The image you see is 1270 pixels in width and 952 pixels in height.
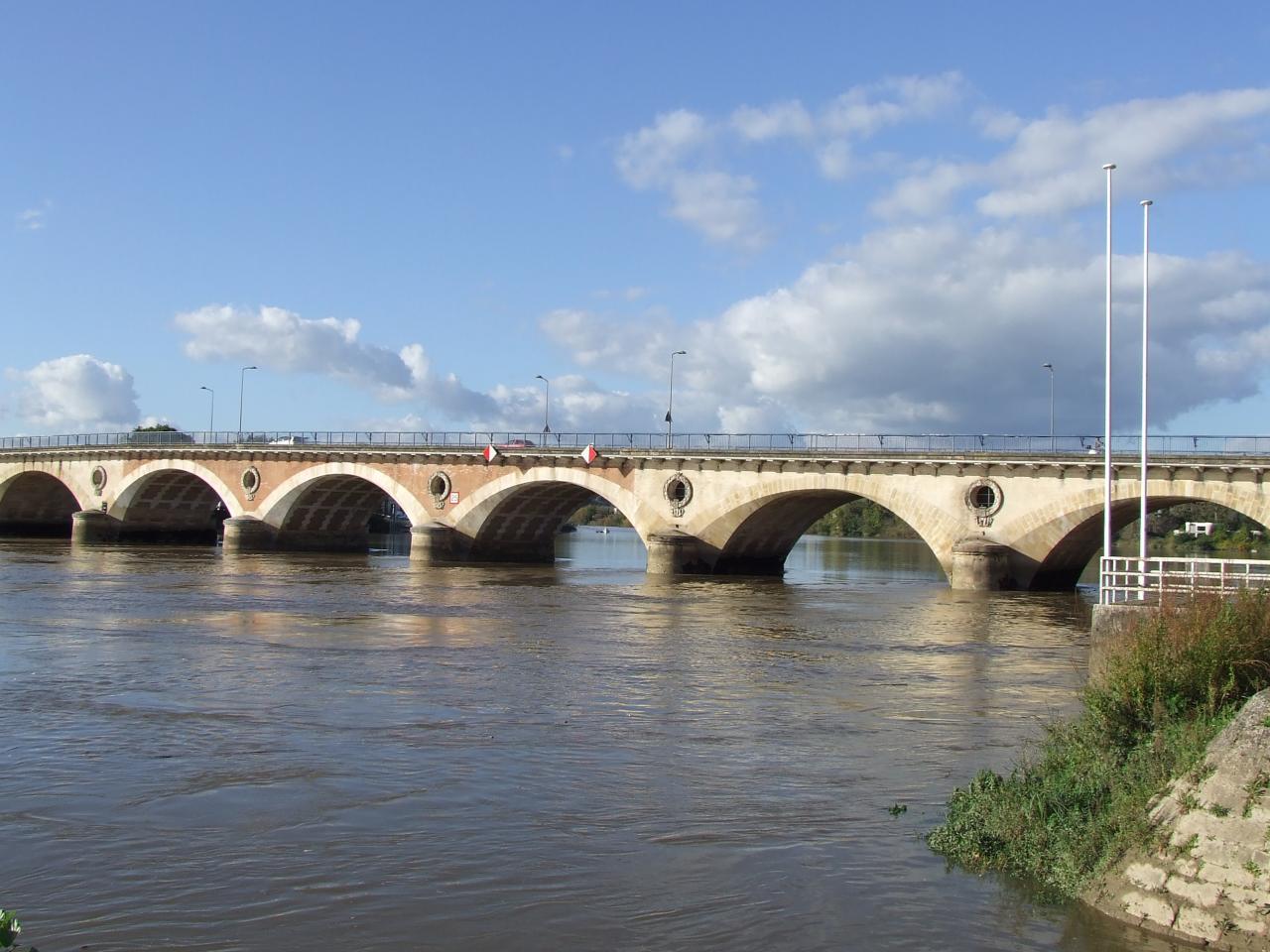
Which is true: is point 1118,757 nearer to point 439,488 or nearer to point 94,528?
point 439,488

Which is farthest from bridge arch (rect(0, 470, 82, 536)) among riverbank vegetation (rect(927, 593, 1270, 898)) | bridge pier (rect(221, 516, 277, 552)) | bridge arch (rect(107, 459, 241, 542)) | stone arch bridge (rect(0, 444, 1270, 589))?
riverbank vegetation (rect(927, 593, 1270, 898))

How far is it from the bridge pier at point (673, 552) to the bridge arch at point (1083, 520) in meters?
13.6

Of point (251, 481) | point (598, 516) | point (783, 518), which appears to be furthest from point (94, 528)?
point (598, 516)

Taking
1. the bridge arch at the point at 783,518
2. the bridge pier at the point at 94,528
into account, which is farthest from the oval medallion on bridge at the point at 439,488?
the bridge pier at the point at 94,528

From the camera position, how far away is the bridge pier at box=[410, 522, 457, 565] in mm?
60500

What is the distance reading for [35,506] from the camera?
297ft

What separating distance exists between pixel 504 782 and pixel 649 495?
41.9 metres

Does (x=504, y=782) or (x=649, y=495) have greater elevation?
(x=649, y=495)

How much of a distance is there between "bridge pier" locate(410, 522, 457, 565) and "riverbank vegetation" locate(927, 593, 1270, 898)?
4865 centimetres

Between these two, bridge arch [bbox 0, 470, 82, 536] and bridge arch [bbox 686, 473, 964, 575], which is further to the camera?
bridge arch [bbox 0, 470, 82, 536]

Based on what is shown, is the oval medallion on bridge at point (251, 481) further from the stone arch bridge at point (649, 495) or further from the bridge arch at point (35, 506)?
the bridge arch at point (35, 506)

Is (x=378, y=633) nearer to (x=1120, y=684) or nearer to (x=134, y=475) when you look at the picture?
(x=1120, y=684)

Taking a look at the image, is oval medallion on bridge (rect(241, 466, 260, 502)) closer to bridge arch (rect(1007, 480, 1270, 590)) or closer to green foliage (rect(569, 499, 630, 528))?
bridge arch (rect(1007, 480, 1270, 590))

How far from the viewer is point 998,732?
57.1ft
